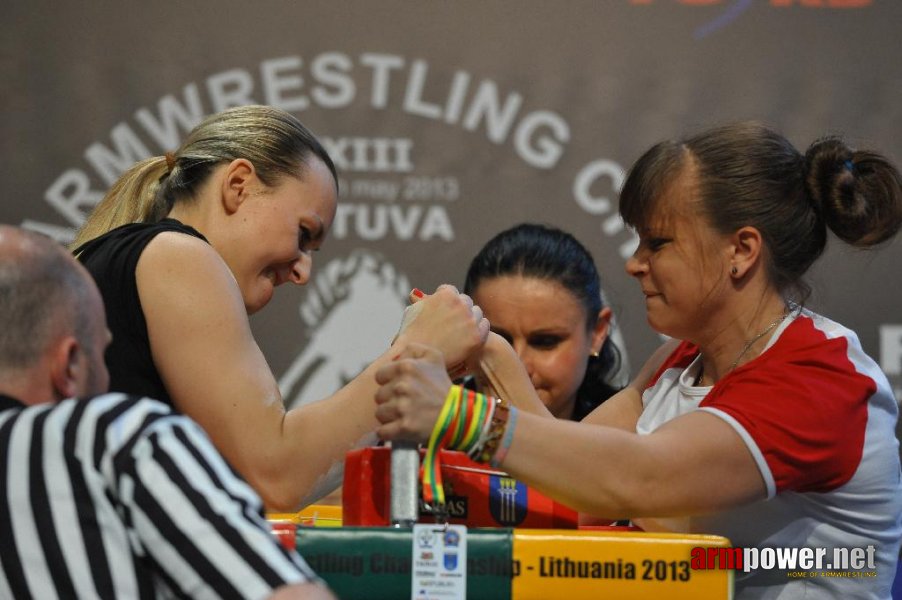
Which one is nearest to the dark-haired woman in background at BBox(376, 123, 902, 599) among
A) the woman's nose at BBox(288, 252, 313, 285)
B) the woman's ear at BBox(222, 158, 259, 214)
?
the woman's nose at BBox(288, 252, 313, 285)

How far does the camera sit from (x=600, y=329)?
9.22 feet

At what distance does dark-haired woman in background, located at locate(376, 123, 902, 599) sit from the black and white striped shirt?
1.62 ft

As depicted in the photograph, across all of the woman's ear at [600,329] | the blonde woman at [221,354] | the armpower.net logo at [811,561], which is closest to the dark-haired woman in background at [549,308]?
the woman's ear at [600,329]

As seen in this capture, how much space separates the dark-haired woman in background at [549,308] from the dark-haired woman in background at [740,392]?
2.05 feet

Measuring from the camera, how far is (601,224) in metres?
2.96

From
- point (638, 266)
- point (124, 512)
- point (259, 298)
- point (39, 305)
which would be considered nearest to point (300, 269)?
point (259, 298)

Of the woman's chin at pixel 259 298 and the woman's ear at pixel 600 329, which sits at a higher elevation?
the woman's chin at pixel 259 298

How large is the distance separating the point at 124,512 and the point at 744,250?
1115 mm

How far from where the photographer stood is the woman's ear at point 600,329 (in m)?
2.79

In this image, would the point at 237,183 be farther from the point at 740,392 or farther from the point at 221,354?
the point at 740,392

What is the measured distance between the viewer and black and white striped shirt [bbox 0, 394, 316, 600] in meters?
0.91

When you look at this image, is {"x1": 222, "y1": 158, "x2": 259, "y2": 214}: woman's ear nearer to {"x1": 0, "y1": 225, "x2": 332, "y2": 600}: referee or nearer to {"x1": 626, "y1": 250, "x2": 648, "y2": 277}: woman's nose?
{"x1": 626, "y1": 250, "x2": 648, "y2": 277}: woman's nose

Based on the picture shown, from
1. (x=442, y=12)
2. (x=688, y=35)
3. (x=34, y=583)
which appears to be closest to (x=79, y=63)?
(x=442, y=12)

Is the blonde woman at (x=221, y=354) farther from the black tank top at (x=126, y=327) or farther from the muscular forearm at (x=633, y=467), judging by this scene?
the muscular forearm at (x=633, y=467)
